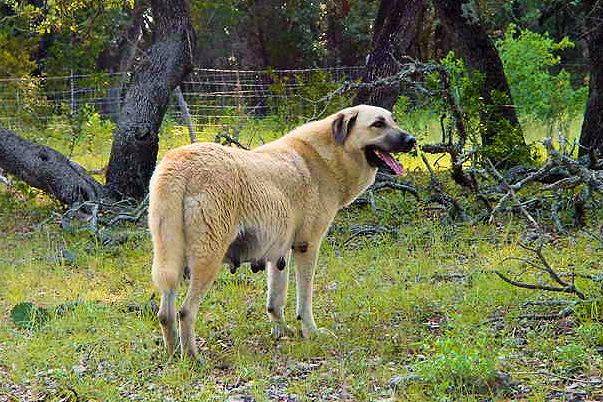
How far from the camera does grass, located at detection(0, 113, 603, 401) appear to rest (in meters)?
5.18

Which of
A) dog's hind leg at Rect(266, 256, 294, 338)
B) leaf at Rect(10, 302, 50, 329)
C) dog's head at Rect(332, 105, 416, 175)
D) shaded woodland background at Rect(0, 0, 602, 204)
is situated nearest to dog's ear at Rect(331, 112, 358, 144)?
dog's head at Rect(332, 105, 416, 175)

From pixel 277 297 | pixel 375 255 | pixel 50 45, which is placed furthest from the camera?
pixel 50 45

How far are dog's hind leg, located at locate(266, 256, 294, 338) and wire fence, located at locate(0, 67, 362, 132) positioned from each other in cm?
872

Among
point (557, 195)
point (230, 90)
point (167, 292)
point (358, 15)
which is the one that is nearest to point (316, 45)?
point (358, 15)

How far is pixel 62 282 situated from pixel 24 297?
51 centimetres

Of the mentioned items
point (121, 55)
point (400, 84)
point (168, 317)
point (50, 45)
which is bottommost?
point (168, 317)

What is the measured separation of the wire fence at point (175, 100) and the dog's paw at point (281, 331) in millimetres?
8890

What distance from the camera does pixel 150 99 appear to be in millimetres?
11547

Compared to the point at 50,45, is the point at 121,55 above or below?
below

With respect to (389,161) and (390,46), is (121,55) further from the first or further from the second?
(389,161)

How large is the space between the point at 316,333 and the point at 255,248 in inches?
32.3

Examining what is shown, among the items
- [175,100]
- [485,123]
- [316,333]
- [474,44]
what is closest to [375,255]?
[316,333]

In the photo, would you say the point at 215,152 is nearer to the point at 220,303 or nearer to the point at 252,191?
the point at 252,191

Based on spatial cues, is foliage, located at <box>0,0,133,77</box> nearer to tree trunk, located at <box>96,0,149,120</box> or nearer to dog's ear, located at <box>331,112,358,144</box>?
tree trunk, located at <box>96,0,149,120</box>
